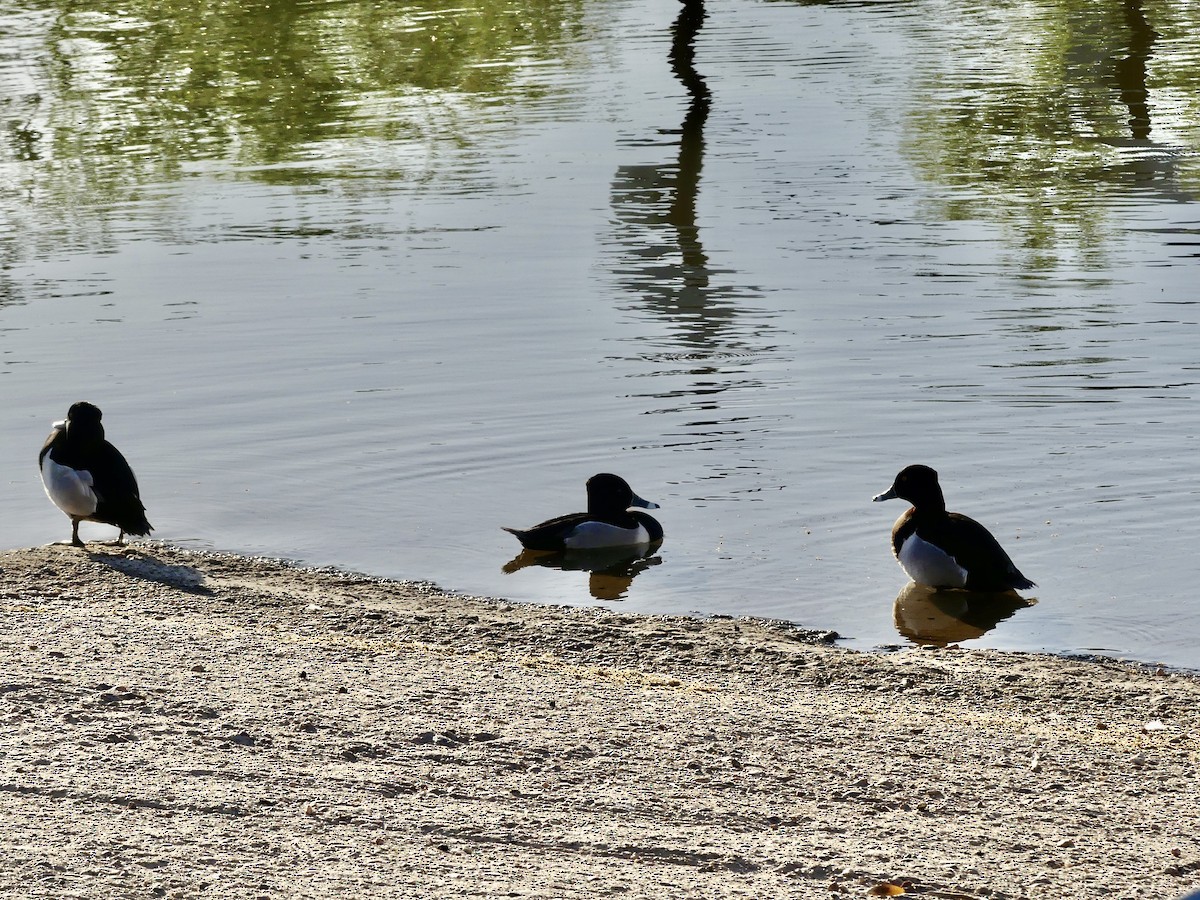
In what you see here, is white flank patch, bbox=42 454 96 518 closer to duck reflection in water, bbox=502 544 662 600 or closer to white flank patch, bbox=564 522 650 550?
duck reflection in water, bbox=502 544 662 600

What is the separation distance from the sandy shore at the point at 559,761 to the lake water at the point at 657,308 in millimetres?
1273

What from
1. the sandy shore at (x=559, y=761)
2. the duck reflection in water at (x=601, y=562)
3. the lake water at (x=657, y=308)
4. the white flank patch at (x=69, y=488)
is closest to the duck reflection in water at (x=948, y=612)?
the lake water at (x=657, y=308)

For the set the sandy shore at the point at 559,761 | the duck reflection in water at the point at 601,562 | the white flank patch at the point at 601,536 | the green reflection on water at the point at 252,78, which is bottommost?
the duck reflection in water at the point at 601,562

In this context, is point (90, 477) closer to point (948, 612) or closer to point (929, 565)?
point (929, 565)

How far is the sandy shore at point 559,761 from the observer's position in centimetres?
528

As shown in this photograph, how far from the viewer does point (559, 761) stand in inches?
245

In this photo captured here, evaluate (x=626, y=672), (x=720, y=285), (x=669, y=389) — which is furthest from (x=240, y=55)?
(x=626, y=672)

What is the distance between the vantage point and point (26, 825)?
548 centimetres

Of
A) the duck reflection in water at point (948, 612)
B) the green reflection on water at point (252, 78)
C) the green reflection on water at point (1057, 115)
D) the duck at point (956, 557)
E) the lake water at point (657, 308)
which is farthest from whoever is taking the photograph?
the green reflection on water at point (252, 78)

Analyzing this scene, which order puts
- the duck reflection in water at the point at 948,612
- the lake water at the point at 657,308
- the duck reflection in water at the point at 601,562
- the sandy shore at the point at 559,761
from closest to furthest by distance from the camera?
the sandy shore at the point at 559,761 < the duck reflection in water at the point at 948,612 < the duck reflection in water at the point at 601,562 < the lake water at the point at 657,308

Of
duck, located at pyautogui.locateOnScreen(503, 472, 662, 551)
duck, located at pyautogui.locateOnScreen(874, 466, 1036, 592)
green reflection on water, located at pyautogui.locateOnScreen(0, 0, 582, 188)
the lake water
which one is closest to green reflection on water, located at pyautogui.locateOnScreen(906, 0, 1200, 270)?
the lake water

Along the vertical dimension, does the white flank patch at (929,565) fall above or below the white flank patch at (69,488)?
below

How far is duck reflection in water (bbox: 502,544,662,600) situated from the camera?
9.96 metres

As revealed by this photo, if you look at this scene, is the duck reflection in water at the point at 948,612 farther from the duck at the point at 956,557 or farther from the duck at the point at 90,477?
the duck at the point at 90,477
